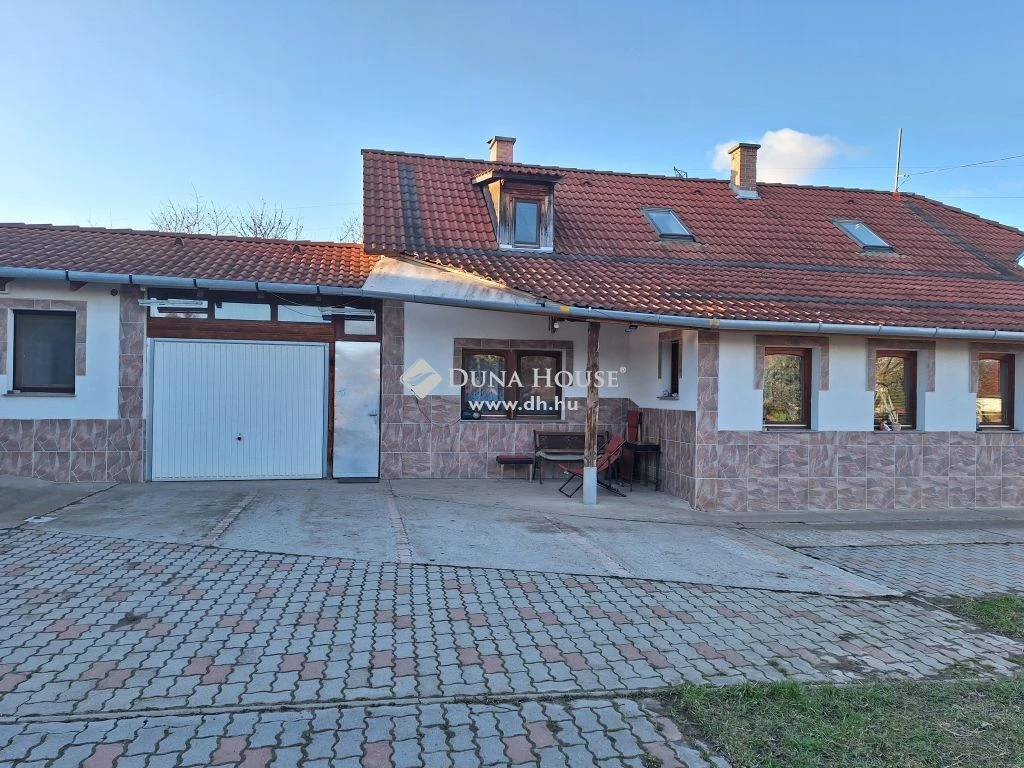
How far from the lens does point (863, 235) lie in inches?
554

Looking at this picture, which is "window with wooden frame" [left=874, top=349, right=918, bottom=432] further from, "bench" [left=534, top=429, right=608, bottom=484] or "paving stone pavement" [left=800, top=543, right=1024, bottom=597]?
"bench" [left=534, top=429, right=608, bottom=484]

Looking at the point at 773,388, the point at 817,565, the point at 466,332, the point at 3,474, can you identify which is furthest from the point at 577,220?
the point at 3,474

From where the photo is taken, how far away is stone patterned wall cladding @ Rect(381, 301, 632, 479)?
11.0 metres

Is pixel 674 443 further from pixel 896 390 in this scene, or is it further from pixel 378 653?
pixel 378 653

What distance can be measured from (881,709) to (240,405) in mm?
9266

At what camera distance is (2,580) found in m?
5.54

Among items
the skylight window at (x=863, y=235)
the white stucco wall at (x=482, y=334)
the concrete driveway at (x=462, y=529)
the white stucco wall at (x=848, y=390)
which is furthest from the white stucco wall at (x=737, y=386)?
the skylight window at (x=863, y=235)

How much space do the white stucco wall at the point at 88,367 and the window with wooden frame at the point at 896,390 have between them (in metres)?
11.2

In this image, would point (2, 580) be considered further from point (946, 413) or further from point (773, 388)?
point (946, 413)

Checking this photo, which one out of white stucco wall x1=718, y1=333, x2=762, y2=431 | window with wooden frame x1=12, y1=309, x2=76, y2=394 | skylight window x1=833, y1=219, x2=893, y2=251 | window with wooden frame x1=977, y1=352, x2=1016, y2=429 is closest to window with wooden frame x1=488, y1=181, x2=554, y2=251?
white stucco wall x1=718, y1=333, x2=762, y2=431

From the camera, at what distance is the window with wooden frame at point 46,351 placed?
1005cm

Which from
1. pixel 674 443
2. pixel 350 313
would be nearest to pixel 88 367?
pixel 350 313

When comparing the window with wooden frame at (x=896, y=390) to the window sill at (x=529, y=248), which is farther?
the window sill at (x=529, y=248)

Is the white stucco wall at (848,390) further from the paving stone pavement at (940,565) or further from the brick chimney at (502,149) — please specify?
the brick chimney at (502,149)
